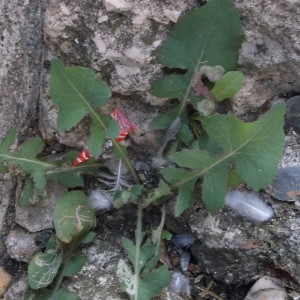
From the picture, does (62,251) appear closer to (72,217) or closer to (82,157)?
(72,217)

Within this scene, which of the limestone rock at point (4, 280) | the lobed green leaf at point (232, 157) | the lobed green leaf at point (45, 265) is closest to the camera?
the lobed green leaf at point (232, 157)

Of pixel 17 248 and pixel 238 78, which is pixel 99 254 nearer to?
pixel 17 248

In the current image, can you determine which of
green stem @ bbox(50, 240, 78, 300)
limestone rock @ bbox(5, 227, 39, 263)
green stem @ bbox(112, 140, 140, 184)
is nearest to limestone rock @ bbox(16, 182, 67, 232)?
limestone rock @ bbox(5, 227, 39, 263)

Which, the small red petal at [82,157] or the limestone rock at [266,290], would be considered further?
the small red petal at [82,157]

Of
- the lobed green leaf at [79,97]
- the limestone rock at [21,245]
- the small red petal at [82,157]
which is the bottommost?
the limestone rock at [21,245]

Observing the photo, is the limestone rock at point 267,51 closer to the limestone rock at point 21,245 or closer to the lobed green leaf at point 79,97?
the lobed green leaf at point 79,97

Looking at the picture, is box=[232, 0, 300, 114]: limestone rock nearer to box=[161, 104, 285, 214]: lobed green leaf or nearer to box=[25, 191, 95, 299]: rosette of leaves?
box=[161, 104, 285, 214]: lobed green leaf

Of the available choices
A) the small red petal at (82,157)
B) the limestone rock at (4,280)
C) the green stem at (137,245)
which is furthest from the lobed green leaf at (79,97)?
the limestone rock at (4,280)

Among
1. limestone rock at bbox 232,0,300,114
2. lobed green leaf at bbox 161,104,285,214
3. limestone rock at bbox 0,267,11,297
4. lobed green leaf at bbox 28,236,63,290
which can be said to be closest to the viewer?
lobed green leaf at bbox 161,104,285,214

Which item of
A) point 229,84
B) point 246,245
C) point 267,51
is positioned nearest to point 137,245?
point 246,245
